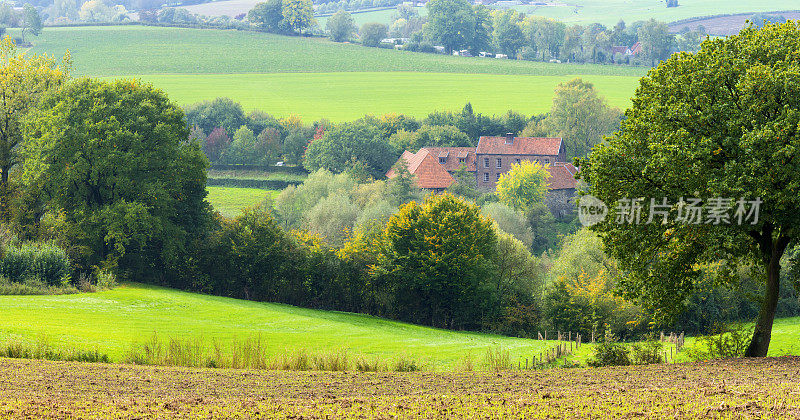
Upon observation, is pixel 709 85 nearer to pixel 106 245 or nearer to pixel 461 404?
pixel 461 404

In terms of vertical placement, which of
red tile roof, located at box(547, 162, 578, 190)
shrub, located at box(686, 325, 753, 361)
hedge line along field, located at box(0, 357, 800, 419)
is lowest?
red tile roof, located at box(547, 162, 578, 190)

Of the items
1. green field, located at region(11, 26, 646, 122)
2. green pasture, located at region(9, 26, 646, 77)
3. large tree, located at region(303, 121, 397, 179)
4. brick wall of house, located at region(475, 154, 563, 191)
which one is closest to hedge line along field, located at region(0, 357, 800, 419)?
large tree, located at region(303, 121, 397, 179)

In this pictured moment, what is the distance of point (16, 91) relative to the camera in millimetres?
60500

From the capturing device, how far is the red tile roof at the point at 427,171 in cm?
12825

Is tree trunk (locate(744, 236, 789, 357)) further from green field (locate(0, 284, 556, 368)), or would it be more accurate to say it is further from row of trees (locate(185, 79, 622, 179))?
row of trees (locate(185, 79, 622, 179))

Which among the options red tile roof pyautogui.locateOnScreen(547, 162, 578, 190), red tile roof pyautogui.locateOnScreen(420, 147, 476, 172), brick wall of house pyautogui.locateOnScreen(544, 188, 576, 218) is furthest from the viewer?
red tile roof pyautogui.locateOnScreen(420, 147, 476, 172)

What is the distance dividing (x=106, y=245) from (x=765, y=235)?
4638 cm

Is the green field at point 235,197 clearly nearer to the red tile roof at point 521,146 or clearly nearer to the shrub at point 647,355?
the red tile roof at point 521,146

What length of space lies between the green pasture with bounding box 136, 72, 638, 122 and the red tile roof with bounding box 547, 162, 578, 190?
20638 mm

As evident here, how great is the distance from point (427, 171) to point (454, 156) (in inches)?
415

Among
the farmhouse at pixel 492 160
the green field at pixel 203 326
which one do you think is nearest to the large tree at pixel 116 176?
the green field at pixel 203 326

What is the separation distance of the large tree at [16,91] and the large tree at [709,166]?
48.1 metres

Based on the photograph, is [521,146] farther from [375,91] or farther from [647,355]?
[647,355]

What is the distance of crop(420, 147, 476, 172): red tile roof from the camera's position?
137 metres
